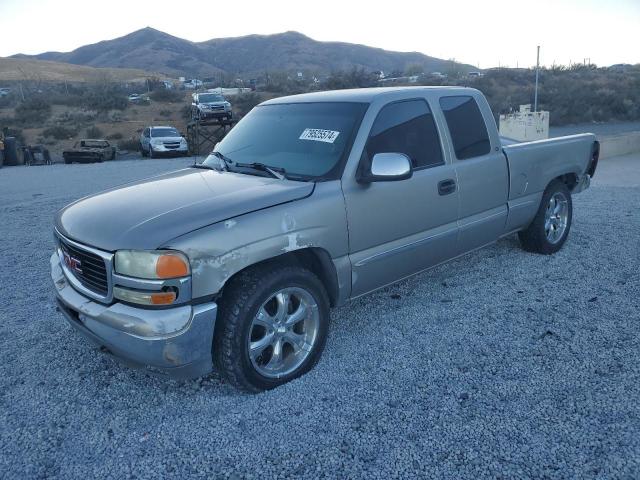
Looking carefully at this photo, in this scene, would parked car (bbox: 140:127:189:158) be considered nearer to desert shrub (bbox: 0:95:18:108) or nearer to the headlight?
the headlight

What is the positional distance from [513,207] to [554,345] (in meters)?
1.64

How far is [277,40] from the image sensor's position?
13250 centimetres

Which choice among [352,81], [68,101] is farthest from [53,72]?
[352,81]

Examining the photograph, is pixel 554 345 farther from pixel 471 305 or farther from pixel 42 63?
pixel 42 63

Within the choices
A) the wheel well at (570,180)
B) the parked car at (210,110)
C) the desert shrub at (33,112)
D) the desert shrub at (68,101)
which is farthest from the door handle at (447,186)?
the desert shrub at (68,101)

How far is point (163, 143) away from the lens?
22.3 meters

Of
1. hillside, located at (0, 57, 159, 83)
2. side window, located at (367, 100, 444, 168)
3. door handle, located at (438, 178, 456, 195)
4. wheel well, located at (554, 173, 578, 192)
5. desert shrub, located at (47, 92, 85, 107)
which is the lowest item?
wheel well, located at (554, 173, 578, 192)

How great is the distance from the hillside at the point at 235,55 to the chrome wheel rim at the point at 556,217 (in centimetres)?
10704

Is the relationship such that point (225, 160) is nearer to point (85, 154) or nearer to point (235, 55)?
point (85, 154)

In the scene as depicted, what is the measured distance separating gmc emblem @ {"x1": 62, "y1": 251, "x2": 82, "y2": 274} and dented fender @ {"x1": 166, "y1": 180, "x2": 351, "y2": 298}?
82cm

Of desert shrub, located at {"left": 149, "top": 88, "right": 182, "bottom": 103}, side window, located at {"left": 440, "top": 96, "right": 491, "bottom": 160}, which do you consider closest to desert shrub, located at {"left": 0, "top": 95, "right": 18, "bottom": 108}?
desert shrub, located at {"left": 149, "top": 88, "right": 182, "bottom": 103}

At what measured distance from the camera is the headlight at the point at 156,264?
2.55 metres

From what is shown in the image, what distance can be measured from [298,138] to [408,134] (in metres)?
0.84

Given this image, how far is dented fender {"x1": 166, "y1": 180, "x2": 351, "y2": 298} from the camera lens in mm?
2615
